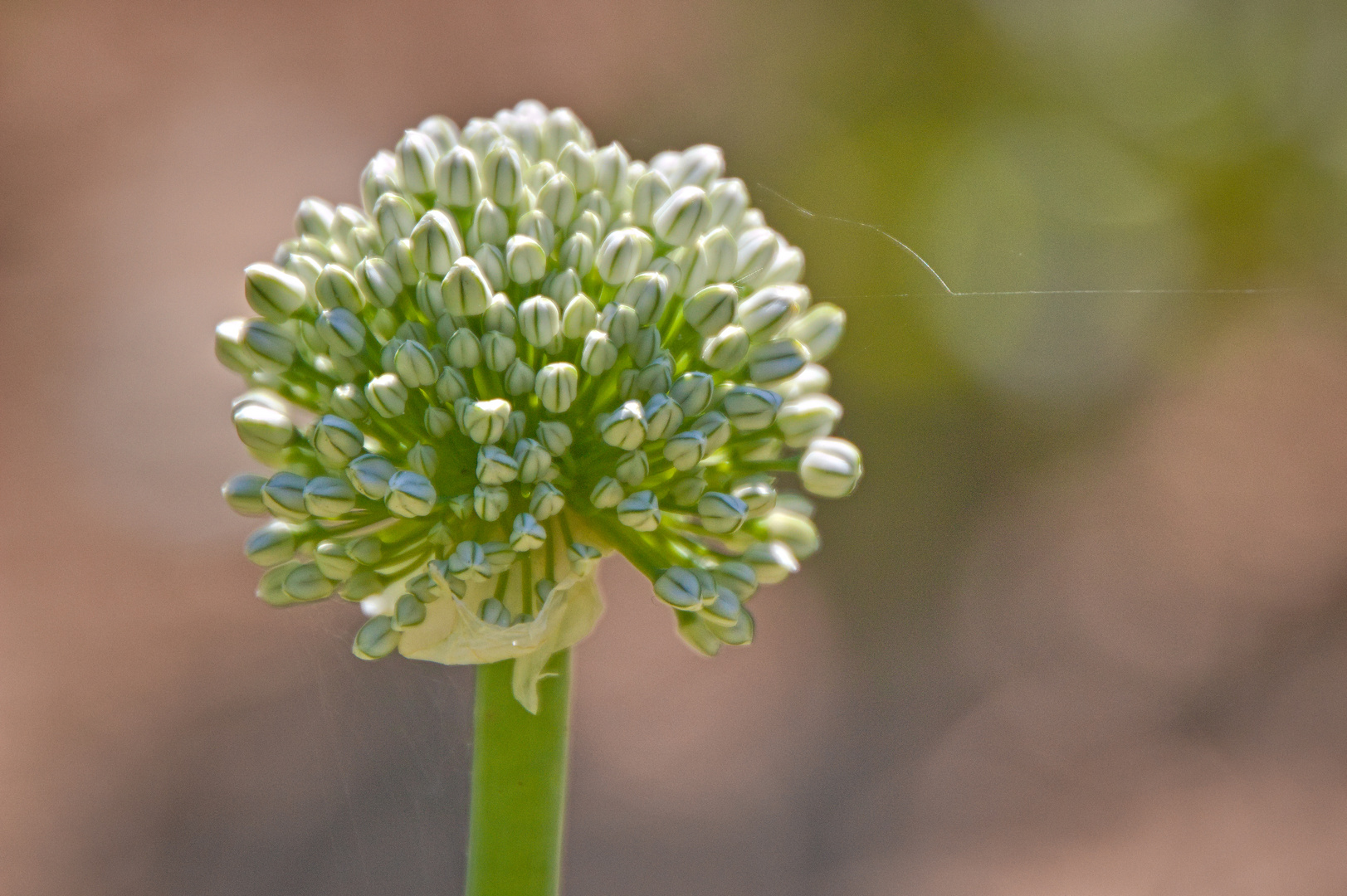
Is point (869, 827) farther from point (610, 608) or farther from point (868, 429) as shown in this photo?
point (868, 429)

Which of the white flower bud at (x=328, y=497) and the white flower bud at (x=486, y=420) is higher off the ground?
the white flower bud at (x=486, y=420)

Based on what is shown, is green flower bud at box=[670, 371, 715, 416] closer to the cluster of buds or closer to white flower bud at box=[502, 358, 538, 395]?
the cluster of buds

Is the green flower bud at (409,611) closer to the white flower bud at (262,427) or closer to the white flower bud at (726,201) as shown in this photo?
the white flower bud at (262,427)

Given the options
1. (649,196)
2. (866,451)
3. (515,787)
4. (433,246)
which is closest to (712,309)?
(649,196)

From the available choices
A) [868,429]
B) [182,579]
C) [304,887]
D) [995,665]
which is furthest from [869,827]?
[182,579]

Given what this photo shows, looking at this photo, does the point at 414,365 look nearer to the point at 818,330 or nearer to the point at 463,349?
the point at 463,349

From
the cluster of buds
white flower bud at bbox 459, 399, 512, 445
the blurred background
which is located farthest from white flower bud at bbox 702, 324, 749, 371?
the blurred background

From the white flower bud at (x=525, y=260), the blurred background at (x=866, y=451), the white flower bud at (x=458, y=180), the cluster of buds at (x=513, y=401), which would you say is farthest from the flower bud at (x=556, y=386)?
the blurred background at (x=866, y=451)
